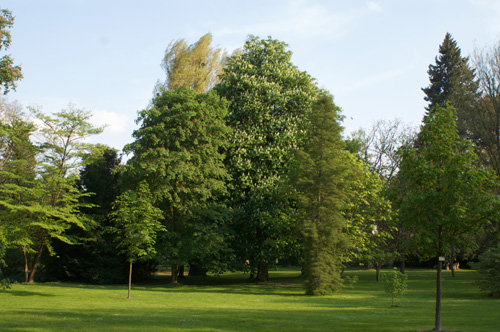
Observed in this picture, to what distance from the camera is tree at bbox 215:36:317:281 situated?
108 ft

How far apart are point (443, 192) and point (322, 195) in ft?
50.9

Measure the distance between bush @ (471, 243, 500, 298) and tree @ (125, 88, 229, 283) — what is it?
17.7 metres

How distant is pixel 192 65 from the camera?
46969 millimetres

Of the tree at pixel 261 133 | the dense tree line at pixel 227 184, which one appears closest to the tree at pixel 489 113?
the dense tree line at pixel 227 184

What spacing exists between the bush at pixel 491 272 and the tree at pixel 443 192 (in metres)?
14.7

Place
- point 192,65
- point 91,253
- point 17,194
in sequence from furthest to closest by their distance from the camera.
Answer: point 192,65 → point 91,253 → point 17,194

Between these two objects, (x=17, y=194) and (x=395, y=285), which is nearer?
(x=395, y=285)

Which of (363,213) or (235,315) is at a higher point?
(363,213)

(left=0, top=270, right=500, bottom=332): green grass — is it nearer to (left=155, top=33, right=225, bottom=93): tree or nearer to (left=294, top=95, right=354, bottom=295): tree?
(left=294, top=95, right=354, bottom=295): tree

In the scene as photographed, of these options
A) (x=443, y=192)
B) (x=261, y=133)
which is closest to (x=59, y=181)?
(x=261, y=133)

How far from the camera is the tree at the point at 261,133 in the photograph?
3300cm

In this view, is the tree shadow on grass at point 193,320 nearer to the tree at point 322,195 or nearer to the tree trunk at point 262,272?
the tree at point 322,195

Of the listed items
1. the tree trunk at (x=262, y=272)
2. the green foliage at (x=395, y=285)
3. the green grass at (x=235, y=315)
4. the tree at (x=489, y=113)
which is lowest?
the tree trunk at (x=262, y=272)

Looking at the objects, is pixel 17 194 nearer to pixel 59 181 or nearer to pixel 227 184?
pixel 59 181
